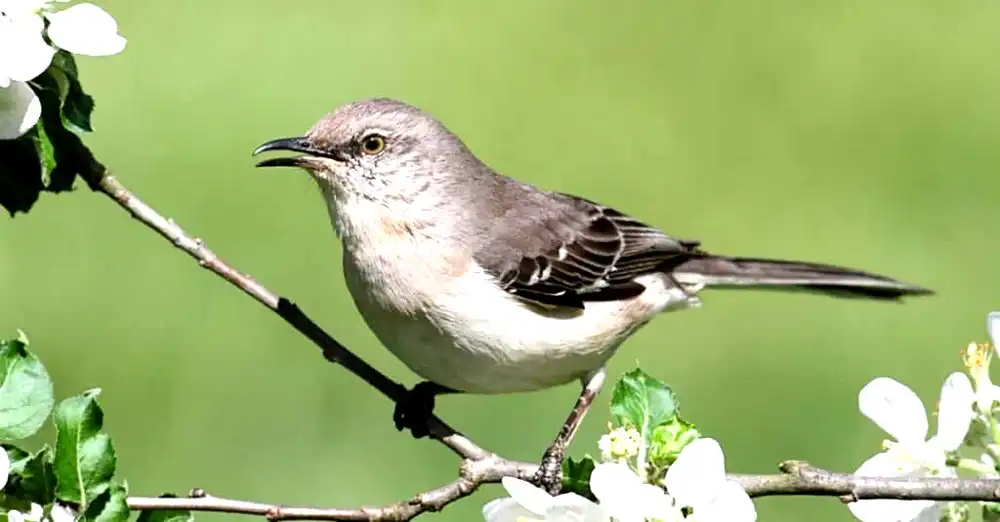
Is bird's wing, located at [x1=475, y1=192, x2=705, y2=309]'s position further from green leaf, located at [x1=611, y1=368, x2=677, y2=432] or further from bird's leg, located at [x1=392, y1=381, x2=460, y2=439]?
green leaf, located at [x1=611, y1=368, x2=677, y2=432]

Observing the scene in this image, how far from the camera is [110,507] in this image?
7.78 feet

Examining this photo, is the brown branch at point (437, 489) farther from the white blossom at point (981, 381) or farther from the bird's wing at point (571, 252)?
the bird's wing at point (571, 252)

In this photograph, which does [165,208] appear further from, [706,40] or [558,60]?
[706,40]

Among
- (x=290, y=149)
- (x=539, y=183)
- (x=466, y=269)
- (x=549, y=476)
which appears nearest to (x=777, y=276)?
(x=466, y=269)

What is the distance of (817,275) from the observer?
5.27 meters

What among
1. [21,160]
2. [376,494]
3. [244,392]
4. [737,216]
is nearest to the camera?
[21,160]

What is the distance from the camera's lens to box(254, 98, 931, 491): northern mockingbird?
4141 millimetres

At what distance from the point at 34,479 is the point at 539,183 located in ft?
26.9

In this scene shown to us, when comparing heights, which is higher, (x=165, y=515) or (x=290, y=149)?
(x=290, y=149)

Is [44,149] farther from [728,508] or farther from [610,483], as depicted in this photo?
[728,508]

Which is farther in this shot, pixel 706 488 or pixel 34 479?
pixel 34 479

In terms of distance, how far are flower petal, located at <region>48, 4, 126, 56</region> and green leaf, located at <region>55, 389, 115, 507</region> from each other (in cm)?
64

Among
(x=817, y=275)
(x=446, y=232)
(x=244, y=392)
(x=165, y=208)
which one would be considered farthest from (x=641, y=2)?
(x=446, y=232)

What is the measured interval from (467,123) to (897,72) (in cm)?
383
